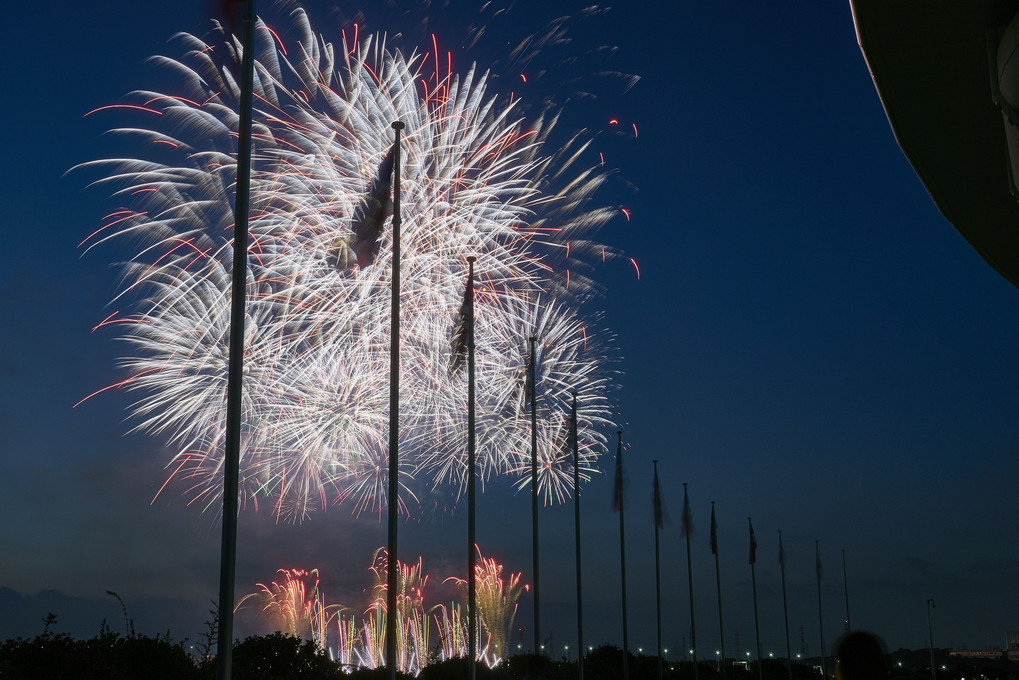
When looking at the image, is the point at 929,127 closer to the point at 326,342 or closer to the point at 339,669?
the point at 326,342

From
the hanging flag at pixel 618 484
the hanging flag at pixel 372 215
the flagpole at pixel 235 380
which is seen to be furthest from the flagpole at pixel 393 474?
the hanging flag at pixel 618 484

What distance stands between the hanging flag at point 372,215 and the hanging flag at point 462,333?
3.16 m

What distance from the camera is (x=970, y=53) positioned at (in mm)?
10555

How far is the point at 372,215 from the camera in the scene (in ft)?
81.7

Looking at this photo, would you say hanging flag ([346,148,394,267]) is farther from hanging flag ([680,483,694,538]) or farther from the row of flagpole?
hanging flag ([680,483,694,538])

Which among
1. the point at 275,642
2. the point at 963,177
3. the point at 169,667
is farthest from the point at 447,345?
the point at 963,177

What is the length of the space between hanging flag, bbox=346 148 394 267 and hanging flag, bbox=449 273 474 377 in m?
3.16

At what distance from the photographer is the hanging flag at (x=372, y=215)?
2389cm

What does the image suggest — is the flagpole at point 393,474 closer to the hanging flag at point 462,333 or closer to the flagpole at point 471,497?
the flagpole at point 471,497

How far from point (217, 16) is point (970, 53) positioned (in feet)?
40.0

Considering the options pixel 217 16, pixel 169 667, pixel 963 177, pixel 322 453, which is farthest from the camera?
pixel 322 453

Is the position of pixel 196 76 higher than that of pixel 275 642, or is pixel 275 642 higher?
pixel 196 76

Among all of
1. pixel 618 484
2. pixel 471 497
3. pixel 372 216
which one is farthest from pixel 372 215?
pixel 618 484

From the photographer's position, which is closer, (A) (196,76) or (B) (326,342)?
(A) (196,76)
